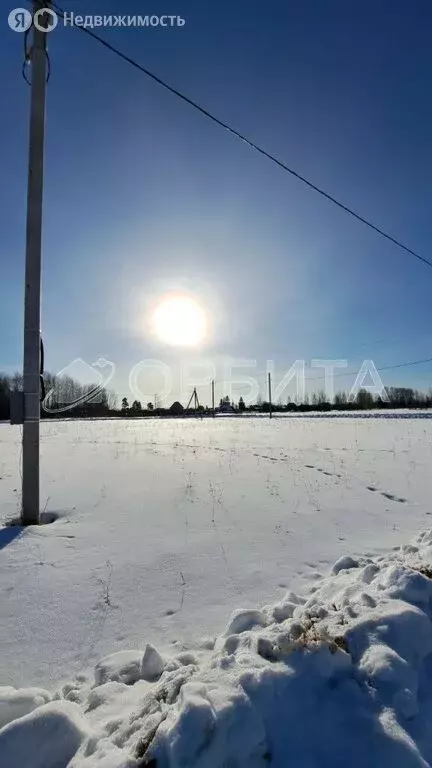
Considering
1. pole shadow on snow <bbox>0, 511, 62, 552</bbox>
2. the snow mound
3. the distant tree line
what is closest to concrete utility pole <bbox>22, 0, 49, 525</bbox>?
pole shadow on snow <bbox>0, 511, 62, 552</bbox>

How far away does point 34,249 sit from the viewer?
15.9ft

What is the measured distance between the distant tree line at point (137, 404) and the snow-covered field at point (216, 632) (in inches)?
2226

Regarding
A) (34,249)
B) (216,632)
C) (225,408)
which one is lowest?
(216,632)

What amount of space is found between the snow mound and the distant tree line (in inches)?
2328

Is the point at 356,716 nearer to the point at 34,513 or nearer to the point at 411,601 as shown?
the point at 411,601

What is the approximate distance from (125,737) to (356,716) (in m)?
1.08

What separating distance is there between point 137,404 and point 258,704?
73821 mm

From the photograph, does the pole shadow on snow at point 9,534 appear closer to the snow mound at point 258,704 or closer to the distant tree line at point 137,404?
the snow mound at point 258,704

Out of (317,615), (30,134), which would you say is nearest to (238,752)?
(317,615)

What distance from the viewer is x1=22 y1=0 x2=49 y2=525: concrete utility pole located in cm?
471

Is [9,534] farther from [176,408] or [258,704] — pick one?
[176,408]

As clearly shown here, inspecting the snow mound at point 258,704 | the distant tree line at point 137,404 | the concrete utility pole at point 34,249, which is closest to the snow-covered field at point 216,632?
the snow mound at point 258,704

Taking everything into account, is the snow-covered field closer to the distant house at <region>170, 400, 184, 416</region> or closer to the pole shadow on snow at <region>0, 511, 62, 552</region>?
the pole shadow on snow at <region>0, 511, 62, 552</region>

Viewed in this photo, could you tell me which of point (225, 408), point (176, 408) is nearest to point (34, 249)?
point (225, 408)
